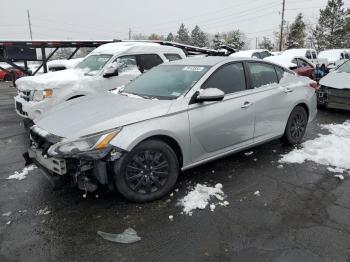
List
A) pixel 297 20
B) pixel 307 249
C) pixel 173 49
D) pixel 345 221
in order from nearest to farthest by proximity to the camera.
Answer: pixel 307 249 → pixel 345 221 → pixel 173 49 → pixel 297 20

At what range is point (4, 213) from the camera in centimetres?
362

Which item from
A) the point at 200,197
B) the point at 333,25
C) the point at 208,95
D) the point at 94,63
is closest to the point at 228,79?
the point at 208,95

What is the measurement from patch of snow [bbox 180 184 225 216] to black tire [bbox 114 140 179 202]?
0.85 feet

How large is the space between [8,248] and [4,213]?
739 mm

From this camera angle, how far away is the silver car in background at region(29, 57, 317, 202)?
3.46 m

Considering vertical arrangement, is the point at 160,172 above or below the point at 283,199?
above

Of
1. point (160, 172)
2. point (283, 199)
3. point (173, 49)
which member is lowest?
point (283, 199)

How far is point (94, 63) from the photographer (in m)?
7.80

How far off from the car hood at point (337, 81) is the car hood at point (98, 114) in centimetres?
620

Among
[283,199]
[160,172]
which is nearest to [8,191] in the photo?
[160,172]

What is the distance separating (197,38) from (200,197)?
65.2m

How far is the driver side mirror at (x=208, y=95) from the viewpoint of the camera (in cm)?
402

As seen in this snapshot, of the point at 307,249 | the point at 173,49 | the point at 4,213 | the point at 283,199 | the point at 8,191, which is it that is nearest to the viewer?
the point at 307,249

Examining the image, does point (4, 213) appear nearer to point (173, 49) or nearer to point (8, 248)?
point (8, 248)
